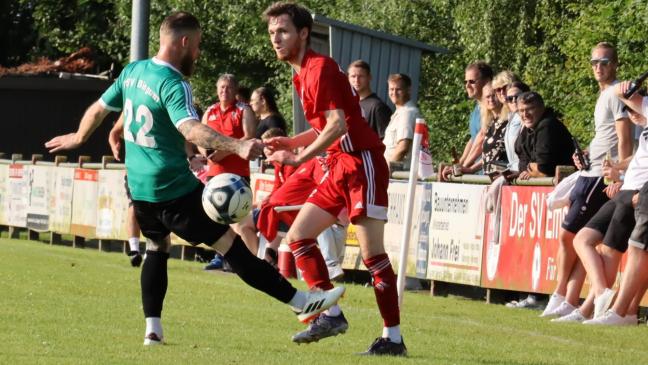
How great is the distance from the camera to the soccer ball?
9.23m

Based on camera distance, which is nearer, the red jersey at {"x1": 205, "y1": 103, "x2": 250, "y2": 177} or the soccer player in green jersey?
the soccer player in green jersey

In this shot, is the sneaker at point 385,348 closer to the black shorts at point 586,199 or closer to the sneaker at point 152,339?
the sneaker at point 152,339

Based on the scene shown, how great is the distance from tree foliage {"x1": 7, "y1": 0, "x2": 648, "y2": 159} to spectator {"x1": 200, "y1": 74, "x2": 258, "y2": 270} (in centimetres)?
995

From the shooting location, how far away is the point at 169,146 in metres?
9.41

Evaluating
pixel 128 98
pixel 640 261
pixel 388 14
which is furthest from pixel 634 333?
pixel 388 14

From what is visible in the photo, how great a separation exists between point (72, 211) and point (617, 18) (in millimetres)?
10353

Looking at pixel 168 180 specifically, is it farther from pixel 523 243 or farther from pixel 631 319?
pixel 523 243

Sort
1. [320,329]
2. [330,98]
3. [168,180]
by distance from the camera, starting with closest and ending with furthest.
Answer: [330,98] → [168,180] → [320,329]

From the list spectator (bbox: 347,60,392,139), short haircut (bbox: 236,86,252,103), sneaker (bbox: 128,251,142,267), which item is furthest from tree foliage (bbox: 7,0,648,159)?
sneaker (bbox: 128,251,142,267)

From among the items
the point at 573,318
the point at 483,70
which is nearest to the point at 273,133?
the point at 483,70

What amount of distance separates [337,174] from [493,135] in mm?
5434

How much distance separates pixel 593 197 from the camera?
43.0 ft

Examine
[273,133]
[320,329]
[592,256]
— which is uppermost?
[273,133]

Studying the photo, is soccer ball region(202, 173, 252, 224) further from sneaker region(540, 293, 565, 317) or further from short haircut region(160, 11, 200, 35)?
sneaker region(540, 293, 565, 317)
